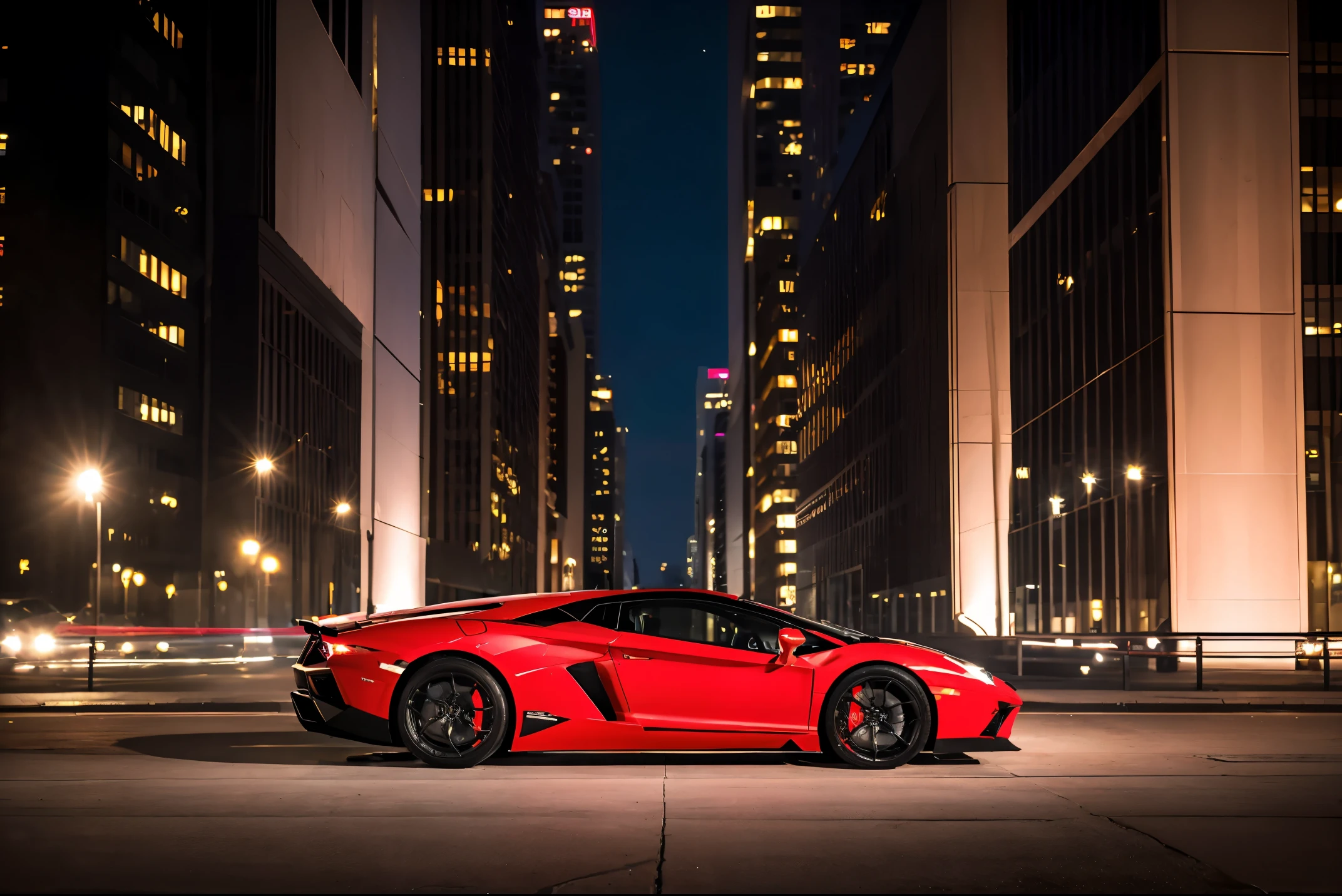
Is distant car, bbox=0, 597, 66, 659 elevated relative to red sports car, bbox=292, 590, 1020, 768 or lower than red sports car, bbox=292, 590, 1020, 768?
lower

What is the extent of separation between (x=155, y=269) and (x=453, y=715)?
57736mm

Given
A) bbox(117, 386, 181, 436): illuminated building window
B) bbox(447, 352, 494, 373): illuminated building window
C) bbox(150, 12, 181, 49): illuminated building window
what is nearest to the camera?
bbox(117, 386, 181, 436): illuminated building window

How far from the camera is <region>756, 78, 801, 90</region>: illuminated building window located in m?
177

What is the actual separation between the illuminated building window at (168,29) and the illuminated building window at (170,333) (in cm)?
1316

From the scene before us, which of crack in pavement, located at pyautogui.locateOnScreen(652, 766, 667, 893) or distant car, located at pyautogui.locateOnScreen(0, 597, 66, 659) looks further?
distant car, located at pyautogui.locateOnScreen(0, 597, 66, 659)

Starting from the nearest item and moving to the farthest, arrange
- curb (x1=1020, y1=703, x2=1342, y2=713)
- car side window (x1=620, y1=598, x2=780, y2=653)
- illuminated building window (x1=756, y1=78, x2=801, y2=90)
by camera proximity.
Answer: car side window (x1=620, y1=598, x2=780, y2=653) < curb (x1=1020, y1=703, x2=1342, y2=713) < illuminated building window (x1=756, y1=78, x2=801, y2=90)

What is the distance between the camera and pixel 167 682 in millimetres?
22328

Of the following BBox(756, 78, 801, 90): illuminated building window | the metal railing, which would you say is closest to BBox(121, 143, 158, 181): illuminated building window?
the metal railing

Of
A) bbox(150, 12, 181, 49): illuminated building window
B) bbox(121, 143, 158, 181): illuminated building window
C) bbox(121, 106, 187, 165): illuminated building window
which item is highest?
bbox(150, 12, 181, 49): illuminated building window

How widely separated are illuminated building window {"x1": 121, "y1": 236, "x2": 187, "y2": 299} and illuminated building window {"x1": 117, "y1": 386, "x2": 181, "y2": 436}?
5087 millimetres

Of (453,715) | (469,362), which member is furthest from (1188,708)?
(469,362)

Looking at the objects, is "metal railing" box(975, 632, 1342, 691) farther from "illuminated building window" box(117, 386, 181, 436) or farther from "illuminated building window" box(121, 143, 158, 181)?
"illuminated building window" box(121, 143, 158, 181)

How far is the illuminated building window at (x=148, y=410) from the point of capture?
195 ft

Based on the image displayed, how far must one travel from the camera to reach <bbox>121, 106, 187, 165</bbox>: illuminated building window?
196 ft
